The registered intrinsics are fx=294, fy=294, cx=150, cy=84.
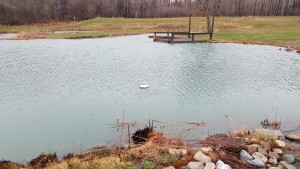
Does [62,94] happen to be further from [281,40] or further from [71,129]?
[281,40]

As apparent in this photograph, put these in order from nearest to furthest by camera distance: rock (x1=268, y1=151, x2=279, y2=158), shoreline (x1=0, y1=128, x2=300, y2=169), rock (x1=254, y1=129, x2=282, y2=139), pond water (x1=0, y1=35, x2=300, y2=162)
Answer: shoreline (x1=0, y1=128, x2=300, y2=169) → rock (x1=268, y1=151, x2=279, y2=158) → rock (x1=254, y1=129, x2=282, y2=139) → pond water (x1=0, y1=35, x2=300, y2=162)

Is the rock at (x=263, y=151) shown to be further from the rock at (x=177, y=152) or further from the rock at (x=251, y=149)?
the rock at (x=177, y=152)

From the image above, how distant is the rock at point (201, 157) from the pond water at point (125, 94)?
2.62 m

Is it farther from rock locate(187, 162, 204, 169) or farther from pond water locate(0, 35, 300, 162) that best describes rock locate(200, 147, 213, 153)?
pond water locate(0, 35, 300, 162)

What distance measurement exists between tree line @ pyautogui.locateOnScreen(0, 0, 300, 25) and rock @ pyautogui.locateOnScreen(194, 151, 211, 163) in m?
74.5

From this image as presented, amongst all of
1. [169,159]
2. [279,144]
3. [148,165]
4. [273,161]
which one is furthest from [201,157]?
[279,144]

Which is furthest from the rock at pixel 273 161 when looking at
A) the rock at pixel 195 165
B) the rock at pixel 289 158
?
the rock at pixel 195 165

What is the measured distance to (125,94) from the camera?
17.1 m

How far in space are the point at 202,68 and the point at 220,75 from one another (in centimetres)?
269

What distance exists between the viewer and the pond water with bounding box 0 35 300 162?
12.2 meters

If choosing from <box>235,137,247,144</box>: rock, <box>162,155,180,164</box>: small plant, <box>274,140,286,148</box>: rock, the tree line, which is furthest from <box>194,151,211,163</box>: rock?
the tree line

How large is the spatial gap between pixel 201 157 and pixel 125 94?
894 centimetres

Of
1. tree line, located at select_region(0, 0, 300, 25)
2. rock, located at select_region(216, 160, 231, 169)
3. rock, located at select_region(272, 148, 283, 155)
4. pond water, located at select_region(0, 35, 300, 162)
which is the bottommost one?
pond water, located at select_region(0, 35, 300, 162)

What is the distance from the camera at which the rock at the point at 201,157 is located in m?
8.74
